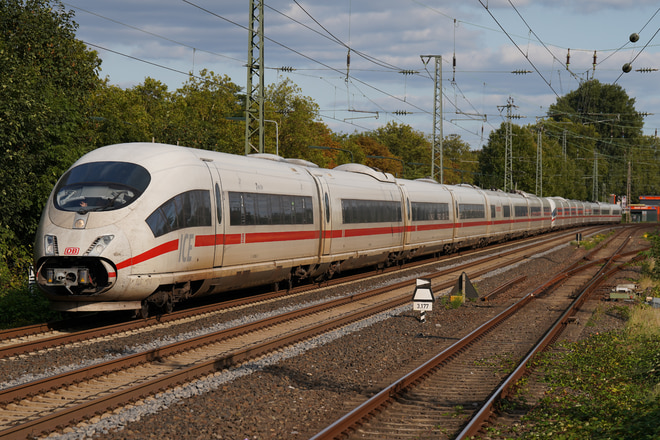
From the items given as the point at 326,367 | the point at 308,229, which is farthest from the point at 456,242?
the point at 326,367

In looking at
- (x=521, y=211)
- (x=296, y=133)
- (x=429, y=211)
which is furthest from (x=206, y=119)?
(x=429, y=211)

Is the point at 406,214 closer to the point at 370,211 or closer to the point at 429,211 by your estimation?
the point at 429,211

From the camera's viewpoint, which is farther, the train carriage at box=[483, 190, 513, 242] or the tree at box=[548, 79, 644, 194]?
the tree at box=[548, 79, 644, 194]

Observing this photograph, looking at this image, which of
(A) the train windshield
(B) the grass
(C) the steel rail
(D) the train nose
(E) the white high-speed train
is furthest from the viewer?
(A) the train windshield

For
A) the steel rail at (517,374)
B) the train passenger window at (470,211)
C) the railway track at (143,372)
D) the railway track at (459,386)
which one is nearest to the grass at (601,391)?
the steel rail at (517,374)

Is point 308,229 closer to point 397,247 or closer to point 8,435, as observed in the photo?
point 397,247

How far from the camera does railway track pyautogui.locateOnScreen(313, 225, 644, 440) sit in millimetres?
7648

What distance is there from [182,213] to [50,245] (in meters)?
2.48

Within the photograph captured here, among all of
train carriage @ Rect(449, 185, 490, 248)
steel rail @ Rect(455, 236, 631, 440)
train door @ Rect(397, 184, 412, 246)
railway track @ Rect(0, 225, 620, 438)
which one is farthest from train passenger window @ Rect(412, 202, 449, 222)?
railway track @ Rect(0, 225, 620, 438)

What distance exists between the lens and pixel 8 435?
668cm

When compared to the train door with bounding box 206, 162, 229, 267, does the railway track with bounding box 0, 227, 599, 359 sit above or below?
below

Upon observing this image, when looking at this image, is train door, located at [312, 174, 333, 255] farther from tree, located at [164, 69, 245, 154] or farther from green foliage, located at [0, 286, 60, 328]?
tree, located at [164, 69, 245, 154]

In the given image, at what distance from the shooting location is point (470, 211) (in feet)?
121

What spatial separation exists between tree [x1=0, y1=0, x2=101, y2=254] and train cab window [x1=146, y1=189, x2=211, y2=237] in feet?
21.7
